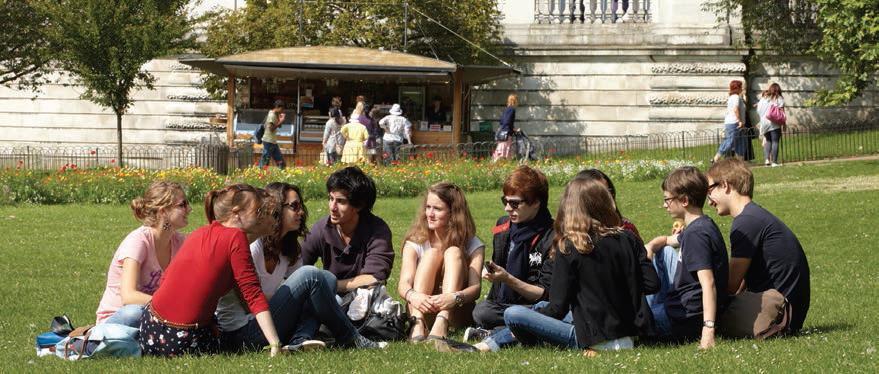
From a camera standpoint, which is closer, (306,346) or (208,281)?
(208,281)

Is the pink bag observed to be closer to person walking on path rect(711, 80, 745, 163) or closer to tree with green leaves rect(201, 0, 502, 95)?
person walking on path rect(711, 80, 745, 163)

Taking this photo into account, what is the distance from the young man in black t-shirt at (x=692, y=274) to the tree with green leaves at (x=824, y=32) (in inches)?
559

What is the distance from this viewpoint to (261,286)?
8695 millimetres

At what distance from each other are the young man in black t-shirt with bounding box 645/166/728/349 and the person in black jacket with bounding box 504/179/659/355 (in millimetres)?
295

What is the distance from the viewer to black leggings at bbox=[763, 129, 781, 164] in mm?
23406

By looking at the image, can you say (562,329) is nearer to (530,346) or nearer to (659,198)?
(530,346)

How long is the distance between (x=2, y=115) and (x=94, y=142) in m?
2.95

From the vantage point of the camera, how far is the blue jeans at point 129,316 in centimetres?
803

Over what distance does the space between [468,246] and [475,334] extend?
609 millimetres

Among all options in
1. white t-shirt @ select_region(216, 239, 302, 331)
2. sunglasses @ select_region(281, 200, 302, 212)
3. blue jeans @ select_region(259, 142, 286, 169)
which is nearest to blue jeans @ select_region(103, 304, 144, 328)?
white t-shirt @ select_region(216, 239, 302, 331)

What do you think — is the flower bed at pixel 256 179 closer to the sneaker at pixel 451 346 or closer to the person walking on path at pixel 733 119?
the person walking on path at pixel 733 119

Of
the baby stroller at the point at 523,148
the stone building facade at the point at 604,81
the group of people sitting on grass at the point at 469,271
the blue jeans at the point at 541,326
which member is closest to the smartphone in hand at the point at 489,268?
the group of people sitting on grass at the point at 469,271

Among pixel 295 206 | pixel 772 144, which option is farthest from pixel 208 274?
pixel 772 144

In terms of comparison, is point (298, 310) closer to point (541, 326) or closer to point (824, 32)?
point (541, 326)
